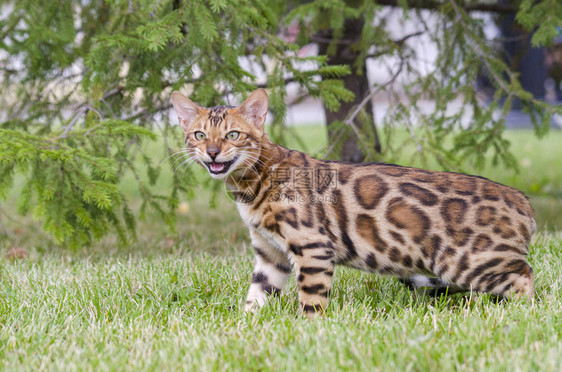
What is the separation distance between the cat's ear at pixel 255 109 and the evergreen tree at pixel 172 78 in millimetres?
779

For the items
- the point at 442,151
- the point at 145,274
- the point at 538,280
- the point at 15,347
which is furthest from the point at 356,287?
the point at 15,347

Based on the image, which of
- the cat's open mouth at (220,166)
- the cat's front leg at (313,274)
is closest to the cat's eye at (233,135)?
the cat's open mouth at (220,166)

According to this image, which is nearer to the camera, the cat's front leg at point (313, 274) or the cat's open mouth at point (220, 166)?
the cat's front leg at point (313, 274)

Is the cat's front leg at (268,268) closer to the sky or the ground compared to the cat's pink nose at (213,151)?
closer to the ground

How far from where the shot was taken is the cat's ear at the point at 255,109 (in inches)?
139

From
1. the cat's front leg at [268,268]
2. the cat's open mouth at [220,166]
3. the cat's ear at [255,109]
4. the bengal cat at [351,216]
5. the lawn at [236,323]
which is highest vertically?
the cat's ear at [255,109]

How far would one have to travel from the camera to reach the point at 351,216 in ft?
11.3

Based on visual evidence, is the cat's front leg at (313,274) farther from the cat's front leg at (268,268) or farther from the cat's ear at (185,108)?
the cat's ear at (185,108)

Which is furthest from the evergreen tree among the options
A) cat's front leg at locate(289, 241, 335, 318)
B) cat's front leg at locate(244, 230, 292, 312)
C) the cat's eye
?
cat's front leg at locate(289, 241, 335, 318)

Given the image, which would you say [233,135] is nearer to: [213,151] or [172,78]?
[213,151]

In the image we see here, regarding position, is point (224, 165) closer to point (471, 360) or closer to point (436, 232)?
point (436, 232)

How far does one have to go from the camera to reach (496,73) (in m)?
5.13

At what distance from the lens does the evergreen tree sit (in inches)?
163

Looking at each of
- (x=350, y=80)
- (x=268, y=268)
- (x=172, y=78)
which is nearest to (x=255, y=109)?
(x=268, y=268)
